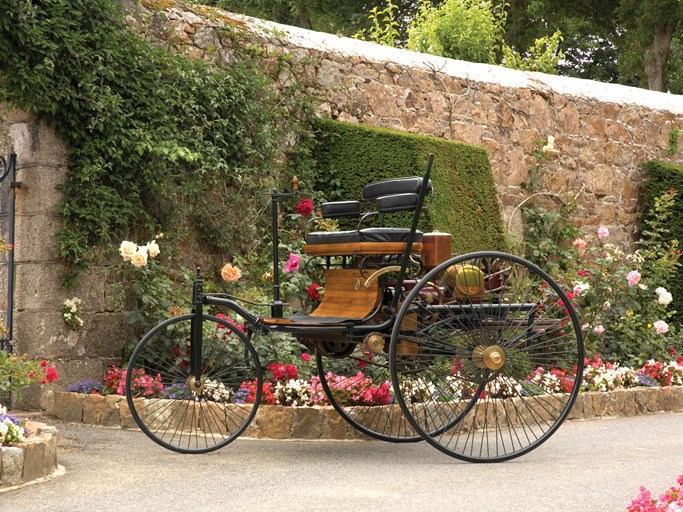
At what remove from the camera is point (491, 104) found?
10.3 m

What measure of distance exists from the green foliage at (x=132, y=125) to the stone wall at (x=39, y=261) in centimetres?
11

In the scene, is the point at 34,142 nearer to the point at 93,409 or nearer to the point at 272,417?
the point at 93,409

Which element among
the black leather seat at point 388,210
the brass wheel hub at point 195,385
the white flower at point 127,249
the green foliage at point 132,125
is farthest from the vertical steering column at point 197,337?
the green foliage at point 132,125

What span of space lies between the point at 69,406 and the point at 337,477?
8.11 feet

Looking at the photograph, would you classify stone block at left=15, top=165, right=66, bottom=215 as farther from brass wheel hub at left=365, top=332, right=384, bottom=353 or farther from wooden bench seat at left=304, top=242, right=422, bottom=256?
brass wheel hub at left=365, top=332, right=384, bottom=353

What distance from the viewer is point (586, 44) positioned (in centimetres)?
2334

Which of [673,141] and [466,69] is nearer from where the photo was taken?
[466,69]

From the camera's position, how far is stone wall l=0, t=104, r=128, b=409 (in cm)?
677

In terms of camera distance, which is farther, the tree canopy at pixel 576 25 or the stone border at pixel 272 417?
the tree canopy at pixel 576 25

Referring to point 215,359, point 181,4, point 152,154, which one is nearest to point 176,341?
point 215,359

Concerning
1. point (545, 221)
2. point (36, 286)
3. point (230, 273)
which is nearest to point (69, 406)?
point (36, 286)

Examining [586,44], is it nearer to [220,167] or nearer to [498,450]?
[220,167]

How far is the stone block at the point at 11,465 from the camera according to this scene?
175 inches

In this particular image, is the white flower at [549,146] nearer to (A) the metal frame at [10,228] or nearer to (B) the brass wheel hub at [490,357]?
(B) the brass wheel hub at [490,357]
